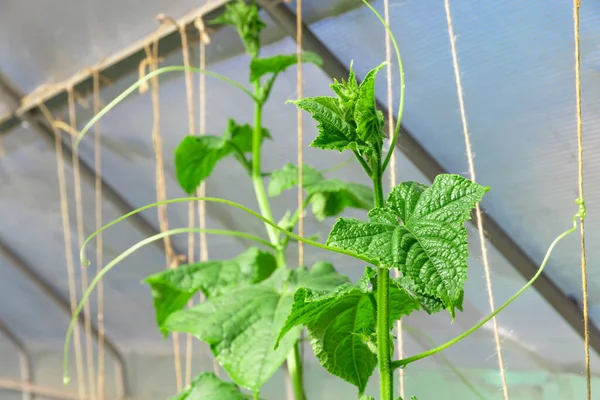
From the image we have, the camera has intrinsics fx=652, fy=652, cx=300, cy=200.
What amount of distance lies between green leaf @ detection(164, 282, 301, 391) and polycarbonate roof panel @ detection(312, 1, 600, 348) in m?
0.37

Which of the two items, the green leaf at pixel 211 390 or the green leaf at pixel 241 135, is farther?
the green leaf at pixel 241 135

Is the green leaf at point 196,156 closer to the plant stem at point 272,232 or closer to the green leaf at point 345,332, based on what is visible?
the plant stem at point 272,232

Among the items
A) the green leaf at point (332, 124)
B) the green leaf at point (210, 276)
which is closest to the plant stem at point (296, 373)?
the green leaf at point (210, 276)

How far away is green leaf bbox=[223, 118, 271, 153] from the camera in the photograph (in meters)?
1.01

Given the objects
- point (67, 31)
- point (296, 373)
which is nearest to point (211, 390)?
point (296, 373)

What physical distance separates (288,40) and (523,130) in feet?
1.75

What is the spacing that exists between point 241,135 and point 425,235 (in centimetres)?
62

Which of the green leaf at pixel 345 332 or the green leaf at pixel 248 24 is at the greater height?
the green leaf at pixel 248 24

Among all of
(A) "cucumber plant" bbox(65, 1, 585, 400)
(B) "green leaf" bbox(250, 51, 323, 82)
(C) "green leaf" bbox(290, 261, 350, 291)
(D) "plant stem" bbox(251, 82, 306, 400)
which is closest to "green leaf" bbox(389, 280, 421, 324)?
(A) "cucumber plant" bbox(65, 1, 585, 400)

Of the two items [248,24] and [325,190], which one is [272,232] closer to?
[325,190]

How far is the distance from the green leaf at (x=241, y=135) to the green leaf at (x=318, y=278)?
28 centimetres

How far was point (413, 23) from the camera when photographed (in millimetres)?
1019

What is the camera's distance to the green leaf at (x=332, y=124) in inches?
20.2

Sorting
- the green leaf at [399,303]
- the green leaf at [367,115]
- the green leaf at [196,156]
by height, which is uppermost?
the green leaf at [196,156]
